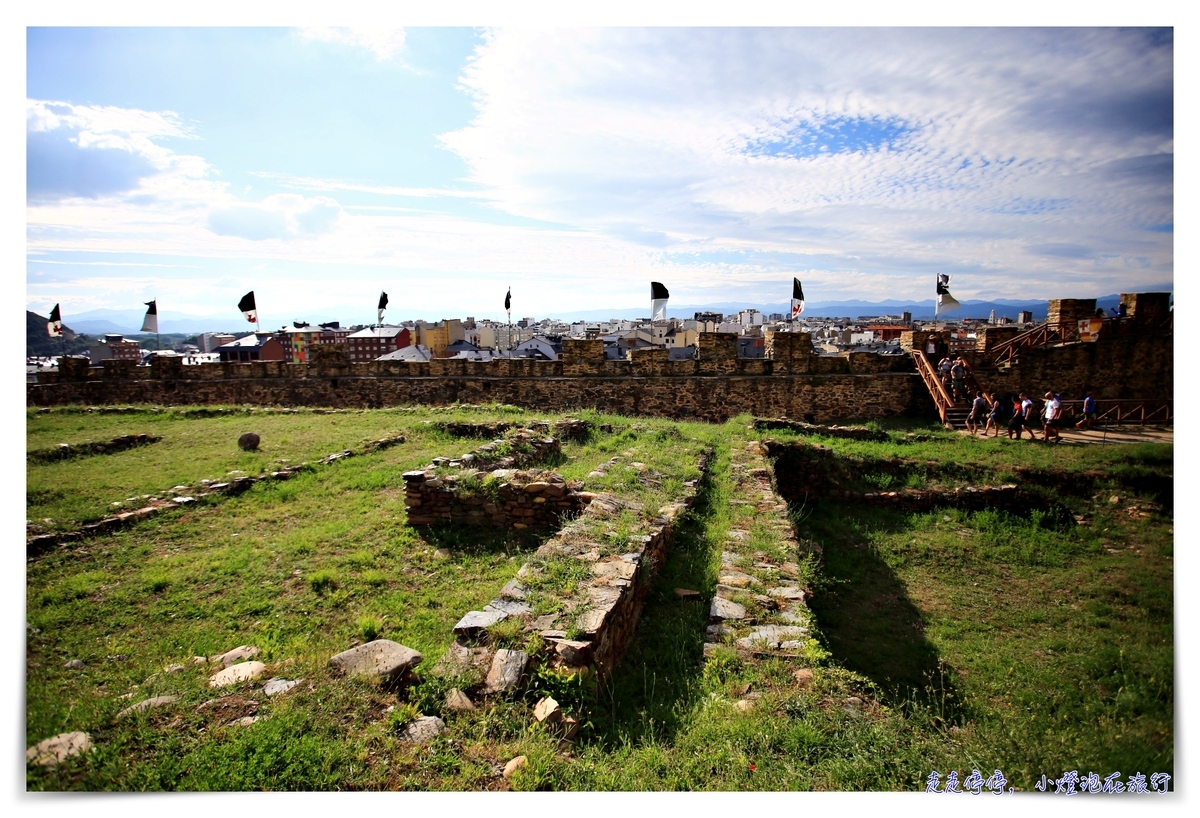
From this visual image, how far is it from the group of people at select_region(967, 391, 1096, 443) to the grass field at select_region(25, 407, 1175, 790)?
7.14ft

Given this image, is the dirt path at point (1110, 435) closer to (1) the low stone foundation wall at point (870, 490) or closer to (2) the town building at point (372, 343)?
(1) the low stone foundation wall at point (870, 490)

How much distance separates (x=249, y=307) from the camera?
2130 centimetres

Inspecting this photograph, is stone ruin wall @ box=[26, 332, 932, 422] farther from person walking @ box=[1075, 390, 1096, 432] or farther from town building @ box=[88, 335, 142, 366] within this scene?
town building @ box=[88, 335, 142, 366]

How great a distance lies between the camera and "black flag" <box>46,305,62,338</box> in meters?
6.21

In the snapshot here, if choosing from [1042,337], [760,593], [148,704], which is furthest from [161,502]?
[1042,337]

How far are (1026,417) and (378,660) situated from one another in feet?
45.3

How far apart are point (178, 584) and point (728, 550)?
5.33 metres

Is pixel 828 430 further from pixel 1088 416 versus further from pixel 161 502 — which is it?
pixel 161 502

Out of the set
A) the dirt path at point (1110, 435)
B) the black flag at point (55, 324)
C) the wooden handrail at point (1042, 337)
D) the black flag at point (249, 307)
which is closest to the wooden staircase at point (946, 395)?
the wooden handrail at point (1042, 337)

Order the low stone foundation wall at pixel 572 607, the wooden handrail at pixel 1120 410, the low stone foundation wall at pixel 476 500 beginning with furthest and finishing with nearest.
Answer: the wooden handrail at pixel 1120 410
the low stone foundation wall at pixel 476 500
the low stone foundation wall at pixel 572 607

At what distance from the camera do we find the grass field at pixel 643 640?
3059 millimetres

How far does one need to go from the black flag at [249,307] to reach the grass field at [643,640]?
1202cm

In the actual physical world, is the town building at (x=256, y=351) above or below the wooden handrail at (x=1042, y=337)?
above

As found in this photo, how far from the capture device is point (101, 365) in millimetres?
19562
